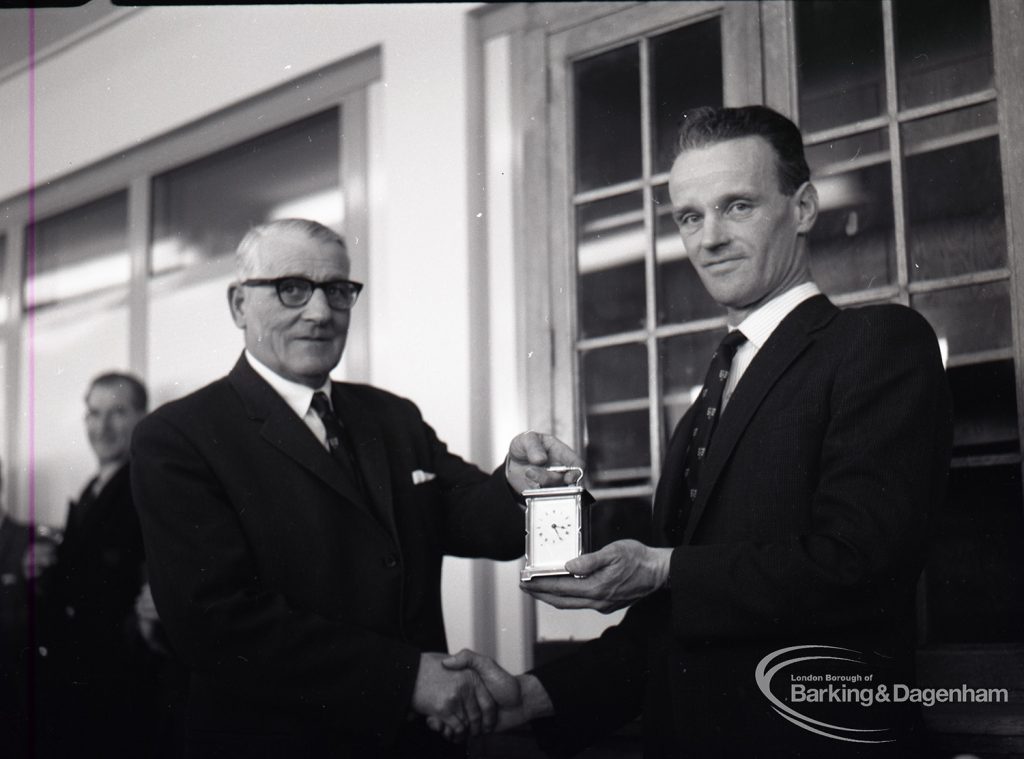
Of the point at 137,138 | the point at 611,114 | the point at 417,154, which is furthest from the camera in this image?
the point at 137,138

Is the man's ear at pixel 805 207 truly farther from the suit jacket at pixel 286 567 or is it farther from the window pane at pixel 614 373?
the window pane at pixel 614 373

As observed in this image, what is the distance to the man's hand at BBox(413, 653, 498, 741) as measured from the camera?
1.78 meters

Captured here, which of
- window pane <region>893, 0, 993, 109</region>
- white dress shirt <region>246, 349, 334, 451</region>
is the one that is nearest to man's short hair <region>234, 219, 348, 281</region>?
white dress shirt <region>246, 349, 334, 451</region>

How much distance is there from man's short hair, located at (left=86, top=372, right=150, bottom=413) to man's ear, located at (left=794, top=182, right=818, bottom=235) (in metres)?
2.55

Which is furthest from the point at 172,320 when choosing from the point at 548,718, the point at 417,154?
the point at 548,718

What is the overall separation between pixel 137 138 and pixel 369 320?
1.38 metres

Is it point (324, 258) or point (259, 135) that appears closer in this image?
point (324, 258)

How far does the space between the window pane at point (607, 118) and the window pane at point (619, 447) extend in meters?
0.61

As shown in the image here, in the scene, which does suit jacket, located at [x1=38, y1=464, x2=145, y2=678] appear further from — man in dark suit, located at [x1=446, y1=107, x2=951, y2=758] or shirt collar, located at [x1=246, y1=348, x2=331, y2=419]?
man in dark suit, located at [x1=446, y1=107, x2=951, y2=758]

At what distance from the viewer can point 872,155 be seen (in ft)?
7.58

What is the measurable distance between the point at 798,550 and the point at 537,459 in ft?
1.62

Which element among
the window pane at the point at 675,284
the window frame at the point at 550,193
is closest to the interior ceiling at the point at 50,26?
the window frame at the point at 550,193

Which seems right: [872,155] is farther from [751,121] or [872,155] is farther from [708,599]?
[708,599]

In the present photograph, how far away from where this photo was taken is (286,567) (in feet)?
6.15
